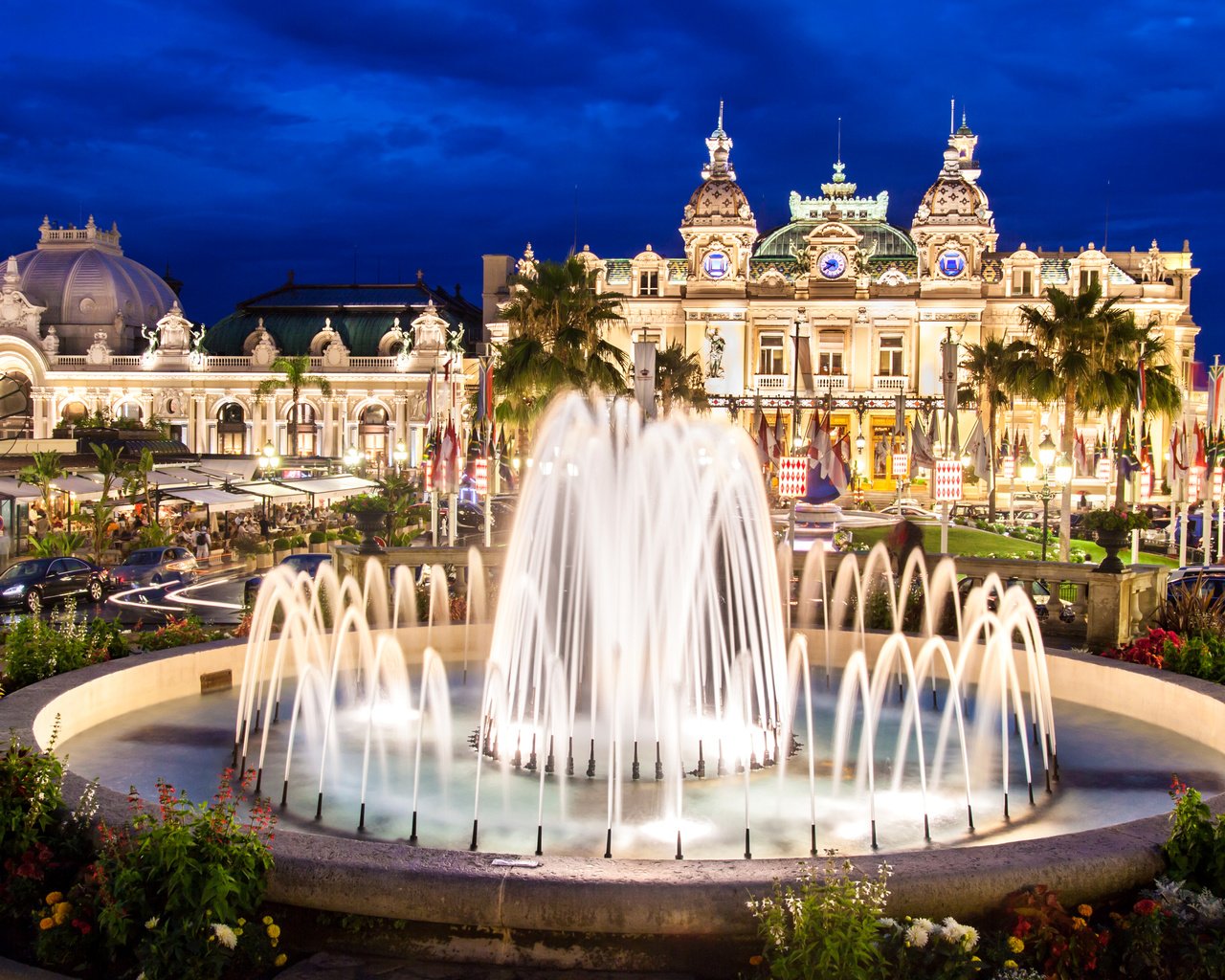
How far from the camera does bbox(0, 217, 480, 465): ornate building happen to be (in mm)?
86062

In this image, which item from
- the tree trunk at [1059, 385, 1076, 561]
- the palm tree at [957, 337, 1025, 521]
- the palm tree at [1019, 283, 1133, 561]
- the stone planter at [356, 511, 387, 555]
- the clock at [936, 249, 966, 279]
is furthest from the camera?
the clock at [936, 249, 966, 279]

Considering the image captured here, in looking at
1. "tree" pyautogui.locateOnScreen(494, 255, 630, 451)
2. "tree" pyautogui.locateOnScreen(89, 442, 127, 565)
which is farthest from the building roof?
"tree" pyautogui.locateOnScreen(494, 255, 630, 451)

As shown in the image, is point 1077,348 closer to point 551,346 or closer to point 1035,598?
point 551,346

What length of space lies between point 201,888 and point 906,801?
685 cm

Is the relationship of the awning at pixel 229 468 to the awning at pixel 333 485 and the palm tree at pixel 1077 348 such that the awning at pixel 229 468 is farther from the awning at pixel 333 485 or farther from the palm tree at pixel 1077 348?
the palm tree at pixel 1077 348

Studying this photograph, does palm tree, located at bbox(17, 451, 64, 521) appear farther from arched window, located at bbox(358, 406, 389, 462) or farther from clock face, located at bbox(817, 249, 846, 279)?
clock face, located at bbox(817, 249, 846, 279)

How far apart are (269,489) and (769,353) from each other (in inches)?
1697

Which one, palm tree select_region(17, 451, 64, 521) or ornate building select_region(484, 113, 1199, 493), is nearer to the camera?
palm tree select_region(17, 451, 64, 521)

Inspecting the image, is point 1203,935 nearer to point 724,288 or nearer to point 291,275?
point 724,288

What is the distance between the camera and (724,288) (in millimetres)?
81062

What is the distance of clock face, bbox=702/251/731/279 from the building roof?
21448 mm

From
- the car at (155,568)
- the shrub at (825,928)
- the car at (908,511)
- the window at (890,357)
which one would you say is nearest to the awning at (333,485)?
the car at (155,568)

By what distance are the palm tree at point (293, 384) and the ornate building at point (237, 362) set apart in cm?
68

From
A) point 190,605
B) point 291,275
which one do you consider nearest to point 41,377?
point 291,275
